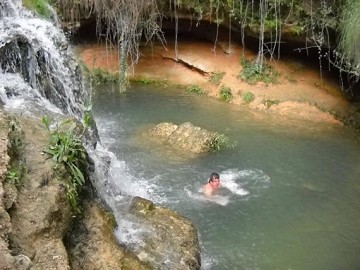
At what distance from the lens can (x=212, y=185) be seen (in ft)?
29.8

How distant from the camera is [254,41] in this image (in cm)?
1485

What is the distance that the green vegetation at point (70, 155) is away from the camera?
577 centimetres

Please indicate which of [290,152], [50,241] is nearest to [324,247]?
[290,152]

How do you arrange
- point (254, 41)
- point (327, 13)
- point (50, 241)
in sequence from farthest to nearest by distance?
1. point (254, 41)
2. point (327, 13)
3. point (50, 241)

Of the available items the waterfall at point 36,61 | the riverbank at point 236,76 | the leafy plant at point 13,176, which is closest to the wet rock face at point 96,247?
the leafy plant at point 13,176

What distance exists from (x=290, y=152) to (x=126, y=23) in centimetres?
570

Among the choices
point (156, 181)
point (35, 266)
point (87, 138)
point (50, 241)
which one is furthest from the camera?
point (156, 181)

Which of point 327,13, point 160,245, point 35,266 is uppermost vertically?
point 327,13

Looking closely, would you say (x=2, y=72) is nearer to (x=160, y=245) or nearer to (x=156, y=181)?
(x=156, y=181)

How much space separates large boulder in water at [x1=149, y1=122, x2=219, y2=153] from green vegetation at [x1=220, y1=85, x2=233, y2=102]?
308cm

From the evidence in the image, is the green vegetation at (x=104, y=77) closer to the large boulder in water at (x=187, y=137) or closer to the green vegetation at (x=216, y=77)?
the green vegetation at (x=216, y=77)

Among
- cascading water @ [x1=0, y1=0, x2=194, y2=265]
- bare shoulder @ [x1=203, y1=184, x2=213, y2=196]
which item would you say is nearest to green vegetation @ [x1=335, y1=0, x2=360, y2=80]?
bare shoulder @ [x1=203, y1=184, x2=213, y2=196]

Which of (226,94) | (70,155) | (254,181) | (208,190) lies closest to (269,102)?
(226,94)

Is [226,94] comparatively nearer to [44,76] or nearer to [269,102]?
[269,102]
